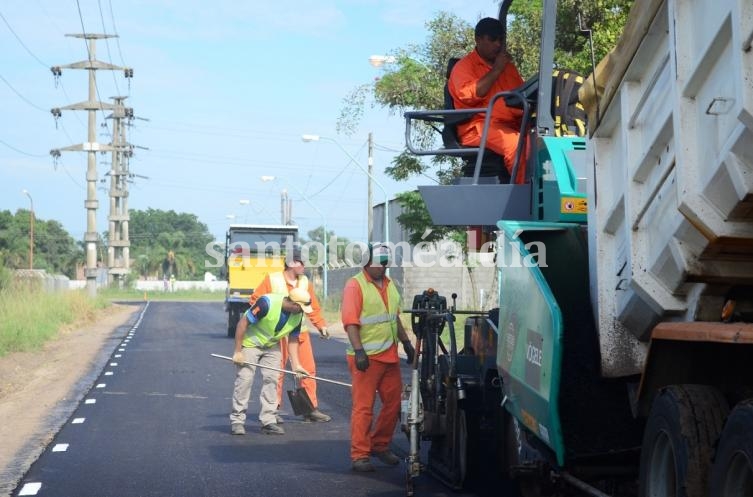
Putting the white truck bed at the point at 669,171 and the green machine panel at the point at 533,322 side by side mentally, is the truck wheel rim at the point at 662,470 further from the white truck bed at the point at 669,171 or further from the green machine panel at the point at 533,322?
the green machine panel at the point at 533,322

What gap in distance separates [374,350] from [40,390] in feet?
28.8

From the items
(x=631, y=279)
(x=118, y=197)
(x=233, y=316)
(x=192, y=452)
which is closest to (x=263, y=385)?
(x=192, y=452)

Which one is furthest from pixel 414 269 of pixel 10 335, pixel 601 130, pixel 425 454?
pixel 601 130

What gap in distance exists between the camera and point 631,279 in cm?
557

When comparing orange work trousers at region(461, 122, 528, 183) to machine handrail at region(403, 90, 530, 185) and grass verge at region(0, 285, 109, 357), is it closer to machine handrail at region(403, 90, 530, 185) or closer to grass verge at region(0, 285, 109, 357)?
machine handrail at region(403, 90, 530, 185)

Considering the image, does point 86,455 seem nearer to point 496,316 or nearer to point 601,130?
point 496,316

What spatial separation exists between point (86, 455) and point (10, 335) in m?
17.0

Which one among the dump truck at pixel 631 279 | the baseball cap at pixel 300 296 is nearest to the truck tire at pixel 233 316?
the baseball cap at pixel 300 296

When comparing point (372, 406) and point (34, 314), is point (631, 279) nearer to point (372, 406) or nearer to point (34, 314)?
point (372, 406)

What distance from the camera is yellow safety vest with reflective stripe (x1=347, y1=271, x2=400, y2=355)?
10031mm

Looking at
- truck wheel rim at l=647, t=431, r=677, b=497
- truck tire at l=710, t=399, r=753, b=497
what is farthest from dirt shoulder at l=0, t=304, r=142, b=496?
truck tire at l=710, t=399, r=753, b=497

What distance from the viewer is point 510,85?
29.6 feet

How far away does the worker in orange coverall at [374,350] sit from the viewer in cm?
989

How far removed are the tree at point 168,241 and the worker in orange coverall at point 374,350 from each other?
123 metres
